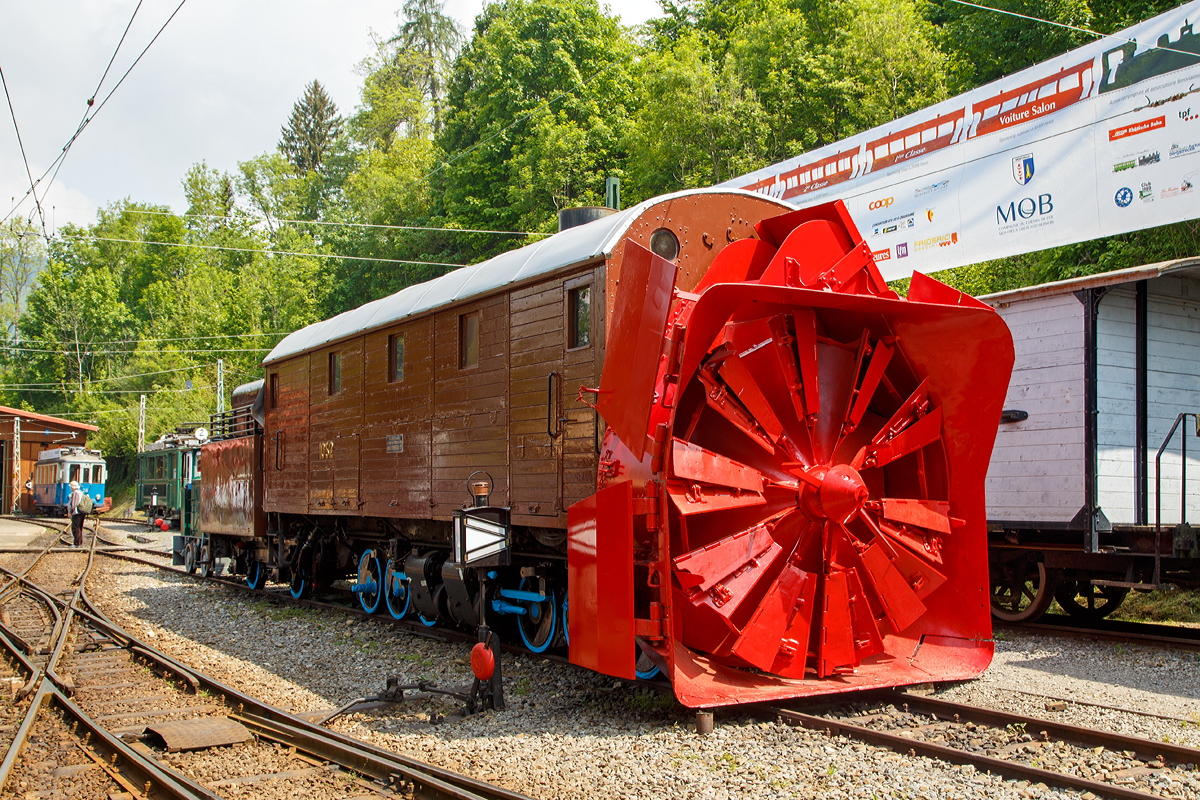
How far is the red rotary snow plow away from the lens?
558 centimetres

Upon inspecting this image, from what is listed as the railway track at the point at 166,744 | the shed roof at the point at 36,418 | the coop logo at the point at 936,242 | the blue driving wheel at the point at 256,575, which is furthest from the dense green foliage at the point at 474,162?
the railway track at the point at 166,744

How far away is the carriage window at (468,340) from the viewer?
8766mm

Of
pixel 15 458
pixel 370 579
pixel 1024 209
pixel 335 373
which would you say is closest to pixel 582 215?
pixel 335 373

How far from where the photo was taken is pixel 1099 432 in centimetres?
884

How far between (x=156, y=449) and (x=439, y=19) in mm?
36163

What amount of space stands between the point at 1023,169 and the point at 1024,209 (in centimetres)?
49

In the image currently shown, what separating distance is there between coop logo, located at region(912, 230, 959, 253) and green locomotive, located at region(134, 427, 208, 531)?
19.7 m

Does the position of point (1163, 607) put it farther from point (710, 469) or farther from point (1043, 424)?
point (710, 469)

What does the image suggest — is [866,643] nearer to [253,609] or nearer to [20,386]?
[253,609]

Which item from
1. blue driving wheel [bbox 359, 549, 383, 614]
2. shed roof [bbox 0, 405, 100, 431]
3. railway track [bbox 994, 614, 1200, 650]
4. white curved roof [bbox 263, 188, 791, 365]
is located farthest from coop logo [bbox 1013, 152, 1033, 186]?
shed roof [bbox 0, 405, 100, 431]

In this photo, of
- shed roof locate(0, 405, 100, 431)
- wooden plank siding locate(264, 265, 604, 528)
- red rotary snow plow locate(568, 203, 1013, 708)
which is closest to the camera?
red rotary snow plow locate(568, 203, 1013, 708)

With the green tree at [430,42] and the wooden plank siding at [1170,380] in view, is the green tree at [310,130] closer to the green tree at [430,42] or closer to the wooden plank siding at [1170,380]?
the green tree at [430,42]

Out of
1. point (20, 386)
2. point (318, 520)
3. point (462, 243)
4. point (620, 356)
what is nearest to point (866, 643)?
point (620, 356)

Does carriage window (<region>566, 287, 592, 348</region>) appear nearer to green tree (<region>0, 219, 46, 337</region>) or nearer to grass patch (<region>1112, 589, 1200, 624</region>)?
grass patch (<region>1112, 589, 1200, 624</region>)
